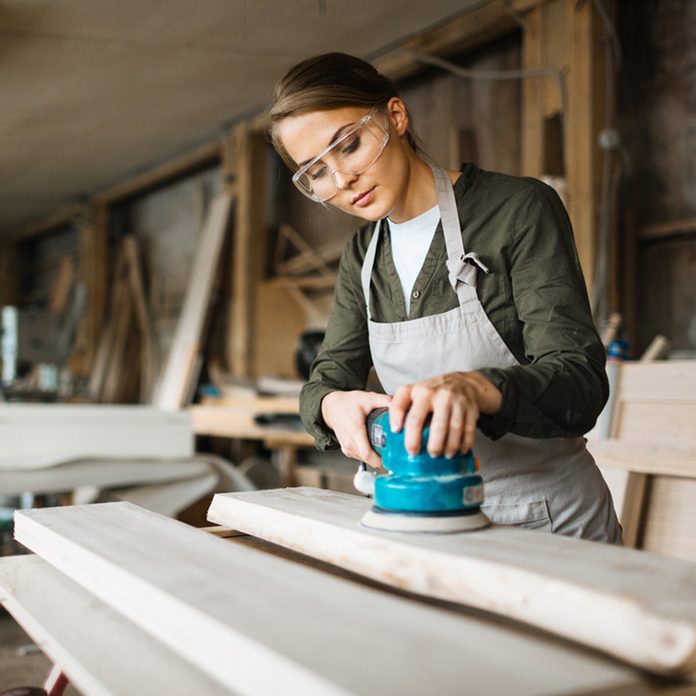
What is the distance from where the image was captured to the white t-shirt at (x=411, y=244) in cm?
172

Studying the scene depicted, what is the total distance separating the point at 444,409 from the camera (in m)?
1.18

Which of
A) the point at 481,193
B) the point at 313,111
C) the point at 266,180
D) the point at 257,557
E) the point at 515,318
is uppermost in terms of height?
the point at 266,180

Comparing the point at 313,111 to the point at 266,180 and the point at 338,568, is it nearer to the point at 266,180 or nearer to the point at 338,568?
the point at 338,568

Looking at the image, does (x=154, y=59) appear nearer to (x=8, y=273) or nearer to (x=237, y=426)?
(x=237, y=426)

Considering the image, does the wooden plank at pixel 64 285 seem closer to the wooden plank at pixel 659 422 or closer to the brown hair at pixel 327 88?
the wooden plank at pixel 659 422

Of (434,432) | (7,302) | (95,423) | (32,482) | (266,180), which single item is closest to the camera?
(434,432)

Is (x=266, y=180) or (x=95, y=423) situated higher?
(x=266, y=180)

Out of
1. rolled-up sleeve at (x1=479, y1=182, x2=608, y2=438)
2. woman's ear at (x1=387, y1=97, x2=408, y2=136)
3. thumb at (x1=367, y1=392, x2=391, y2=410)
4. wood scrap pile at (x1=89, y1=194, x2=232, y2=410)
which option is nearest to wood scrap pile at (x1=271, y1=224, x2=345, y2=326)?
wood scrap pile at (x1=89, y1=194, x2=232, y2=410)

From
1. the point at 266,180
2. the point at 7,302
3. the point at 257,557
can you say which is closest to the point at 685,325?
the point at 257,557

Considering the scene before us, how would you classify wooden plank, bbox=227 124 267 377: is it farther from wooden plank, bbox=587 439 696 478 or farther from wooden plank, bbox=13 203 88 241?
wooden plank, bbox=587 439 696 478

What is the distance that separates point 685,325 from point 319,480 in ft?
9.30

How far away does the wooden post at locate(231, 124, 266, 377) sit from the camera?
6.88 metres

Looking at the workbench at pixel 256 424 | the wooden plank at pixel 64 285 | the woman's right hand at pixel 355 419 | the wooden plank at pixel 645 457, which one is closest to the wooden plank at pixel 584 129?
the wooden plank at pixel 645 457

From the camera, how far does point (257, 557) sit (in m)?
1.23
